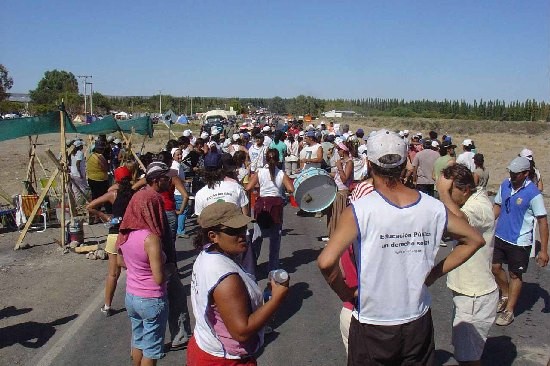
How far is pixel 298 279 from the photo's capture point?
794cm

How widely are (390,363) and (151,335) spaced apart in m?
2.08

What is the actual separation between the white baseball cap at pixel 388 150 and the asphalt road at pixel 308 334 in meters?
3.06

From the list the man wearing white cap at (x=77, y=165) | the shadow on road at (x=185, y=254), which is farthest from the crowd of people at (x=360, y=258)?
the man wearing white cap at (x=77, y=165)

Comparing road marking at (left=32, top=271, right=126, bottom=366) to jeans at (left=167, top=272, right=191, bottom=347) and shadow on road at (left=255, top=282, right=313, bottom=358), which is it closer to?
jeans at (left=167, top=272, right=191, bottom=347)

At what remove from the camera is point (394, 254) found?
2.67 meters

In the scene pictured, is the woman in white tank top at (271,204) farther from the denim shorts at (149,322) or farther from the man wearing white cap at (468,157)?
the man wearing white cap at (468,157)

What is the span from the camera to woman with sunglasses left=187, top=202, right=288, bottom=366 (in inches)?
102

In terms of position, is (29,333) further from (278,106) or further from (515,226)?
(278,106)

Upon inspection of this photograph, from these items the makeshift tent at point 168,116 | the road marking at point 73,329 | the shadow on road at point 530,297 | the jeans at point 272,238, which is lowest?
the road marking at point 73,329

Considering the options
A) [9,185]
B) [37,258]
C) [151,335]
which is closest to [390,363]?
[151,335]

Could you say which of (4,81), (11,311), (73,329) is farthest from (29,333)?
(4,81)

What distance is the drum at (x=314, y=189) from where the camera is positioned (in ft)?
25.0

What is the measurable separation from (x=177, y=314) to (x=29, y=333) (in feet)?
6.37

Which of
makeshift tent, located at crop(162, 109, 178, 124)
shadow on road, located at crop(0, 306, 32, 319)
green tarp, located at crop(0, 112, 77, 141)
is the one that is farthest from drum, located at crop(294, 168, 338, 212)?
makeshift tent, located at crop(162, 109, 178, 124)
